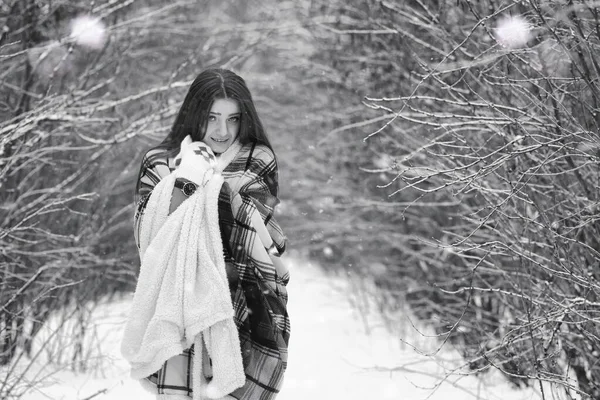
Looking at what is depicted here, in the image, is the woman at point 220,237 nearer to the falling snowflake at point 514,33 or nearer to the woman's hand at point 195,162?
the woman's hand at point 195,162

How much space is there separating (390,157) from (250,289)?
243cm

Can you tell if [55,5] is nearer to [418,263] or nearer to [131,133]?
[131,133]

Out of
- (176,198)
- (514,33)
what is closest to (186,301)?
(176,198)

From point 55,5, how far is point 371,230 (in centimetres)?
462

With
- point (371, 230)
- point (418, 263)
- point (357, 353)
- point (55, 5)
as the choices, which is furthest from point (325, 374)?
point (55, 5)

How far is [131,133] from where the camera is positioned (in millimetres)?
5094

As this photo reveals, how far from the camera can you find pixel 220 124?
10.0ft

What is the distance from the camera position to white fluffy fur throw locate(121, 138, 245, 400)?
2588 mm

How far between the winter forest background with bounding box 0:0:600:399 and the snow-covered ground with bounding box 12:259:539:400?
211 mm

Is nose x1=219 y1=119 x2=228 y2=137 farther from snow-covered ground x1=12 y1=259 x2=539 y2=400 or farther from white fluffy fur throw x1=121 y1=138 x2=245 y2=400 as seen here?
snow-covered ground x1=12 y1=259 x2=539 y2=400

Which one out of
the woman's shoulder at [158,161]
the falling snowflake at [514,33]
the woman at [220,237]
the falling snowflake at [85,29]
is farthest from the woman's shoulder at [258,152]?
the falling snowflake at [85,29]

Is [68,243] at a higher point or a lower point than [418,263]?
lower

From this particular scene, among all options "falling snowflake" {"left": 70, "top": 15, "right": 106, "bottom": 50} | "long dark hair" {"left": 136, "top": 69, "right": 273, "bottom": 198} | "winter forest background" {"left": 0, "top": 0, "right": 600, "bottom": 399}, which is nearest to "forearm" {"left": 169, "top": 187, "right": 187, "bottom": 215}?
"long dark hair" {"left": 136, "top": 69, "right": 273, "bottom": 198}

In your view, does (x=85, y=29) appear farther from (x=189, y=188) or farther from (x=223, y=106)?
(x=189, y=188)
